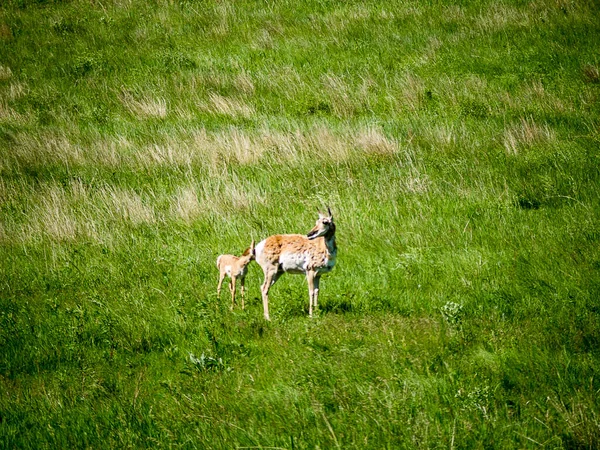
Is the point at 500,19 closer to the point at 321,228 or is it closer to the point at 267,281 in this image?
the point at 321,228

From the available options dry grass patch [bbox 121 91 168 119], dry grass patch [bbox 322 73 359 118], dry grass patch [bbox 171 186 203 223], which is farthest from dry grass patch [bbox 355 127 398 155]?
dry grass patch [bbox 121 91 168 119]

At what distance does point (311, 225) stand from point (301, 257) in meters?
2.72

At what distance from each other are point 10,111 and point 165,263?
1119 cm

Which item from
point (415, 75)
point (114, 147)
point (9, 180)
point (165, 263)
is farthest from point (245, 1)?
point (165, 263)

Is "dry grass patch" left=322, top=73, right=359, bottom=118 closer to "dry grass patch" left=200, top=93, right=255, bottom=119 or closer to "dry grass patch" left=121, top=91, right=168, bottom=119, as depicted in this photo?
"dry grass patch" left=200, top=93, right=255, bottom=119

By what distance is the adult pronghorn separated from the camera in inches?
277

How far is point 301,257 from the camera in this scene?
7055mm

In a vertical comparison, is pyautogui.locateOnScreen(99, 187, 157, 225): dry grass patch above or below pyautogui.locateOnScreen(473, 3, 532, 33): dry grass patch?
below

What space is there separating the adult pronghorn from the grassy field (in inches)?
13.8

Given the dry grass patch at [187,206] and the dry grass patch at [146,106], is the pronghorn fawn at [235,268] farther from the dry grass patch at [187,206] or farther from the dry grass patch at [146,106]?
the dry grass patch at [146,106]

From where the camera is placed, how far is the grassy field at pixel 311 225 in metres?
5.28

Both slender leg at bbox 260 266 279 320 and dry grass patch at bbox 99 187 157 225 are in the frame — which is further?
dry grass patch at bbox 99 187 157 225

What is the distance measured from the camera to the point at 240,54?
1978 centimetres

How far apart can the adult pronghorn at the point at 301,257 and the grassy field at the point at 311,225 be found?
1.15 feet
